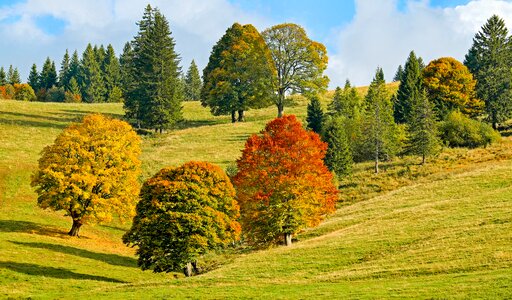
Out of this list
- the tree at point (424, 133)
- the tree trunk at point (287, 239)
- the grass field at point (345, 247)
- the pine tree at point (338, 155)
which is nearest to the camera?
the grass field at point (345, 247)

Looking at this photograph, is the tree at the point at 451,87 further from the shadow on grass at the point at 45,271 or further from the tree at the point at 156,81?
the shadow on grass at the point at 45,271

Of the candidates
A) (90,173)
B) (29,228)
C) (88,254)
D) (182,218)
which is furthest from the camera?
(90,173)

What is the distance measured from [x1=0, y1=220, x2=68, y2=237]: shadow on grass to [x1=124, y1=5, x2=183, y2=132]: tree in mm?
42731

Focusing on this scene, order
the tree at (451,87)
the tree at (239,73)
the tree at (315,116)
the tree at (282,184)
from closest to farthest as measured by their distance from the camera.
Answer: the tree at (282,184) → the tree at (239,73) → the tree at (315,116) → the tree at (451,87)

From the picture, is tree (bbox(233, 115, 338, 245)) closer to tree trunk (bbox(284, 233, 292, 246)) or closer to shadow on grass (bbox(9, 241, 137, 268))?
tree trunk (bbox(284, 233, 292, 246))

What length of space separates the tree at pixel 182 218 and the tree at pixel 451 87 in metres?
61.5

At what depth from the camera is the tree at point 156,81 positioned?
318ft

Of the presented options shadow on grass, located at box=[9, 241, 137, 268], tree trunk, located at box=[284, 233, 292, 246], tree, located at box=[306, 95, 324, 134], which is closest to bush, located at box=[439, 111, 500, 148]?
tree, located at box=[306, 95, 324, 134]

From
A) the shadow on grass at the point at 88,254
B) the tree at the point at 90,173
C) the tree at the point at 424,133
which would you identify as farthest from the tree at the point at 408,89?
the shadow on grass at the point at 88,254

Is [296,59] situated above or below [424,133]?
above

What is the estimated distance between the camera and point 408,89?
347ft

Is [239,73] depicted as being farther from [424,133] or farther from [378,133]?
[424,133]

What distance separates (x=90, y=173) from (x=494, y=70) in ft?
251

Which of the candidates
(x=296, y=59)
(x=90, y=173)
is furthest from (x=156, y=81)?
(x=90, y=173)
